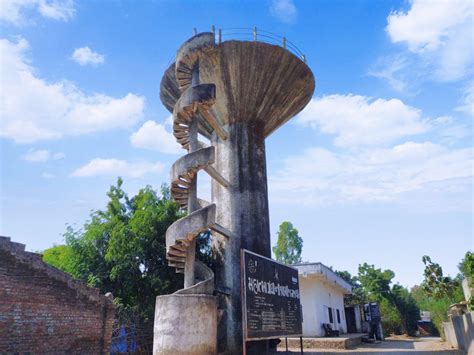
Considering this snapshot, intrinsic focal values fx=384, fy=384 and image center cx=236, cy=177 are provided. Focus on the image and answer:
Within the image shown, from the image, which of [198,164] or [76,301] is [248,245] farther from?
[76,301]

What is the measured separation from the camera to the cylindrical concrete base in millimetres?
11109

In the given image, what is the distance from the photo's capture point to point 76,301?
1224 centimetres

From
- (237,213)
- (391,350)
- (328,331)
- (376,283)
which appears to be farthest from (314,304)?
(376,283)

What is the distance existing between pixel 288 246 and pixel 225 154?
27.7 m

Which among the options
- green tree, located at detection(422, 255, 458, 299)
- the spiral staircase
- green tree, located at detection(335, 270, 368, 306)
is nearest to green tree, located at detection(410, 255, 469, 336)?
green tree, located at detection(422, 255, 458, 299)

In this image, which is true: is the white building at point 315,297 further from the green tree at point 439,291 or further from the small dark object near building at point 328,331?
the green tree at point 439,291

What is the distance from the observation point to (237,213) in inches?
636

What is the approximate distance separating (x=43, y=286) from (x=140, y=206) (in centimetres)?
1042

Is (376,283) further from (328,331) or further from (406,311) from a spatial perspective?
(328,331)

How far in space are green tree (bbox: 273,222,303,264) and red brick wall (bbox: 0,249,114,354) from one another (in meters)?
31.2

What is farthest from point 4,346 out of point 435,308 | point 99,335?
point 435,308

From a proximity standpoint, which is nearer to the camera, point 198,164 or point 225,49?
point 198,164

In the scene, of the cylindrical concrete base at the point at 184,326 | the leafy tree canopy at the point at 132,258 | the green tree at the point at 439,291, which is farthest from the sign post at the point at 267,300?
the green tree at the point at 439,291

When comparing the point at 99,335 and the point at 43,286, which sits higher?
the point at 43,286
